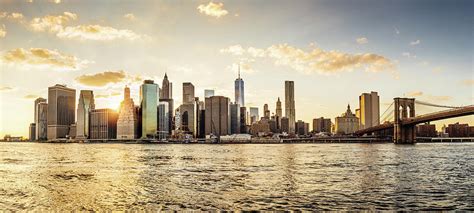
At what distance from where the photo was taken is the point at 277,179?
123 feet

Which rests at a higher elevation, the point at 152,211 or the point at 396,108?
the point at 396,108

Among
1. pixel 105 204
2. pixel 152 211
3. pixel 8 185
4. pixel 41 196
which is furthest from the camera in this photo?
pixel 8 185

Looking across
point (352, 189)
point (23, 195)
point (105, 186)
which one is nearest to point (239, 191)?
point (352, 189)

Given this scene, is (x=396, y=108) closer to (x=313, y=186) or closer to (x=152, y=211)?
(x=313, y=186)

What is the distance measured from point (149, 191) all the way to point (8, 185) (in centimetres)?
1304

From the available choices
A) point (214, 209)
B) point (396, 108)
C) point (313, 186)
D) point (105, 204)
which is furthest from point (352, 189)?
point (396, 108)

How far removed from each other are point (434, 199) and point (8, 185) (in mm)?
31468

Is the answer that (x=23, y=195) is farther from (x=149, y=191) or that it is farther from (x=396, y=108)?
(x=396, y=108)

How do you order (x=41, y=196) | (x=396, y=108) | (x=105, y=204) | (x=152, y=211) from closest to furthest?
1. (x=152, y=211)
2. (x=105, y=204)
3. (x=41, y=196)
4. (x=396, y=108)

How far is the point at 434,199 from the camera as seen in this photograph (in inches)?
1043

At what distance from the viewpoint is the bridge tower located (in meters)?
162

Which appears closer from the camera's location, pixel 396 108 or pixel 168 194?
pixel 168 194

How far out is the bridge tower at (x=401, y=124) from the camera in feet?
531

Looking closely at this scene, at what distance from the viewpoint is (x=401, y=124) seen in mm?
160625
